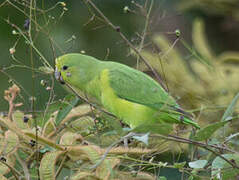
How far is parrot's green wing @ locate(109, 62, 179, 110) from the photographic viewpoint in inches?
60.4

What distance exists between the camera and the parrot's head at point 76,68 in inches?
60.1

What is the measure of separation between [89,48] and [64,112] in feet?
7.22

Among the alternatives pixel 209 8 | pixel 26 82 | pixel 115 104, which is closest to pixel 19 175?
pixel 115 104

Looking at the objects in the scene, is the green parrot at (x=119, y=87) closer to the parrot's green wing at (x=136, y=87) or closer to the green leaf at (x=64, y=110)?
the parrot's green wing at (x=136, y=87)

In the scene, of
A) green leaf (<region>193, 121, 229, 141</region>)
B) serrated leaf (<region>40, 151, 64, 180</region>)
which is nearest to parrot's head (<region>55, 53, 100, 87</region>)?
serrated leaf (<region>40, 151, 64, 180</region>)

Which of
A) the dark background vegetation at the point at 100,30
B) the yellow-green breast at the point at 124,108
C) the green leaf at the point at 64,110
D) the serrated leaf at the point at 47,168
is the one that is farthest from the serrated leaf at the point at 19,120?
the dark background vegetation at the point at 100,30

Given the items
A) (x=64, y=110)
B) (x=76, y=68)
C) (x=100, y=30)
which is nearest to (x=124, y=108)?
(x=76, y=68)

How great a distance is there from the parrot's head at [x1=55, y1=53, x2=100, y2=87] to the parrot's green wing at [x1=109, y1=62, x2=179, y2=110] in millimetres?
81

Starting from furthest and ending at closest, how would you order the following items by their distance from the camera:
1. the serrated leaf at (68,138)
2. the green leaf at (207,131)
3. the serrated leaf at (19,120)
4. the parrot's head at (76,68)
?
the parrot's head at (76,68) < the serrated leaf at (19,120) < the serrated leaf at (68,138) < the green leaf at (207,131)

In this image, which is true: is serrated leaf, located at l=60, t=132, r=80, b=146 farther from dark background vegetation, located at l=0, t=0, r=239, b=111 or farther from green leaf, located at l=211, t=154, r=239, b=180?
dark background vegetation, located at l=0, t=0, r=239, b=111

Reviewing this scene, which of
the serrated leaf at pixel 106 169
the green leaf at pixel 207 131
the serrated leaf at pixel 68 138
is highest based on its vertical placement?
the green leaf at pixel 207 131

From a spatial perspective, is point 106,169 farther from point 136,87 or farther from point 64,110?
point 136,87

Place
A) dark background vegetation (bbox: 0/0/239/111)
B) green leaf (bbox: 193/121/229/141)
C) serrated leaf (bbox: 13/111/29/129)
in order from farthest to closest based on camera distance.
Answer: dark background vegetation (bbox: 0/0/239/111), serrated leaf (bbox: 13/111/29/129), green leaf (bbox: 193/121/229/141)

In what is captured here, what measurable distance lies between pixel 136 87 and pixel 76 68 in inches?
9.0
